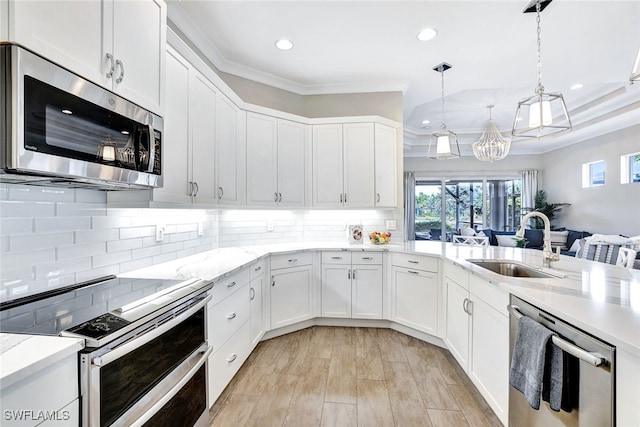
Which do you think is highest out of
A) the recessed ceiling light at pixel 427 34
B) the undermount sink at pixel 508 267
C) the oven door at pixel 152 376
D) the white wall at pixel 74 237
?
the recessed ceiling light at pixel 427 34

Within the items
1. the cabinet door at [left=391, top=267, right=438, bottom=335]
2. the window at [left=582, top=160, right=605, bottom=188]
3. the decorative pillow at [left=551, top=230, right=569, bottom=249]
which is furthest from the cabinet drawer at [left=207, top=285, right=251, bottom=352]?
the window at [left=582, top=160, right=605, bottom=188]

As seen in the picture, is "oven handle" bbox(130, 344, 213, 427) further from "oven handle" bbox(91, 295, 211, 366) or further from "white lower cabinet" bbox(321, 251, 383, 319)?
"white lower cabinet" bbox(321, 251, 383, 319)

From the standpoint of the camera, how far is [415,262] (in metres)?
3.04

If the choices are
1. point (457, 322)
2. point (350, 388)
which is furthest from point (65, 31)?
point (457, 322)

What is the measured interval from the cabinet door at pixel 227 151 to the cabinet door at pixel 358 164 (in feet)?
4.29

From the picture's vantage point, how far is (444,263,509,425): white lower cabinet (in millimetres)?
1707

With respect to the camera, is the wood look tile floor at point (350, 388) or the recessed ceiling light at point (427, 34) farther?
the recessed ceiling light at point (427, 34)

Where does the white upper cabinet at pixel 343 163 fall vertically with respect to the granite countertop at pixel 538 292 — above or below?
above

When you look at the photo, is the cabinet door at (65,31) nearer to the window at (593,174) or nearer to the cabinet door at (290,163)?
the cabinet door at (290,163)

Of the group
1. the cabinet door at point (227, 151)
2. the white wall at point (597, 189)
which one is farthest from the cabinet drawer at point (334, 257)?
the white wall at point (597, 189)

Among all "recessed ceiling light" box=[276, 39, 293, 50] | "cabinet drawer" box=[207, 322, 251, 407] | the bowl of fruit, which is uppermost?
"recessed ceiling light" box=[276, 39, 293, 50]

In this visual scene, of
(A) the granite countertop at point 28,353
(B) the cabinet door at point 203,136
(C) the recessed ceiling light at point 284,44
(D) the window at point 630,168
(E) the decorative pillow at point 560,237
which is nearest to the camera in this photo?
(A) the granite countertop at point 28,353

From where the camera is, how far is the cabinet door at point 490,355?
5.52 ft

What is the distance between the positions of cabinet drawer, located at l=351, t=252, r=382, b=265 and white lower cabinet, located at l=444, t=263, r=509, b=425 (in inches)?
32.1
